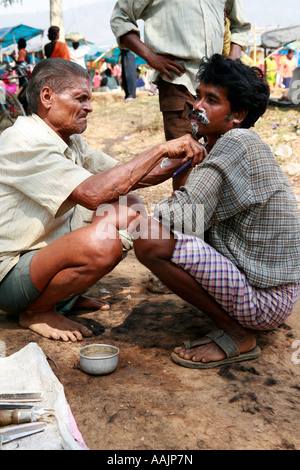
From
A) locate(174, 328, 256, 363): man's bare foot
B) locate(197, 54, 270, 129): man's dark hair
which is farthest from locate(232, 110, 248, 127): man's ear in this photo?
locate(174, 328, 256, 363): man's bare foot

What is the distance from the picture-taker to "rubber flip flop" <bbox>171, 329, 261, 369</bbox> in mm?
2424

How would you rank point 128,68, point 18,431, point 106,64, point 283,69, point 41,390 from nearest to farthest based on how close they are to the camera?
point 18,431 < point 41,390 < point 128,68 < point 283,69 < point 106,64

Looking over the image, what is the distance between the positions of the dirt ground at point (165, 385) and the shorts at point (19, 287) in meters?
0.20

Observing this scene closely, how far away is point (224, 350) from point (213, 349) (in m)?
0.06

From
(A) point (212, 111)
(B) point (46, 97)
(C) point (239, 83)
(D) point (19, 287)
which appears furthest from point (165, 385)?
(B) point (46, 97)

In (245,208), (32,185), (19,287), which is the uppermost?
(32,185)

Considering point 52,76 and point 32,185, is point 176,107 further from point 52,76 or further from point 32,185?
point 32,185

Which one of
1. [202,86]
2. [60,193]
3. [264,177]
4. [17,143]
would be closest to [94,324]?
[60,193]

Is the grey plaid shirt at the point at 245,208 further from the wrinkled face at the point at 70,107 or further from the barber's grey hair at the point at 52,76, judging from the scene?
the barber's grey hair at the point at 52,76

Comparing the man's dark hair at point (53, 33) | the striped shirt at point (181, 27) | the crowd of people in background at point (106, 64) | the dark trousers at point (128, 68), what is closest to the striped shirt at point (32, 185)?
the striped shirt at point (181, 27)

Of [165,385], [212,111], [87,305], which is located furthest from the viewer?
[87,305]

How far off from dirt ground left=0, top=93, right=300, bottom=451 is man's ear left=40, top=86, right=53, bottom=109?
1383mm

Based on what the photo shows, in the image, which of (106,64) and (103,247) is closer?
(103,247)

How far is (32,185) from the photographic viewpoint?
247 cm
